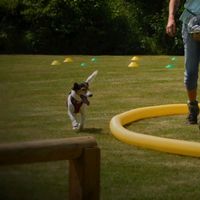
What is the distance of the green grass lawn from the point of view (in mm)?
2510

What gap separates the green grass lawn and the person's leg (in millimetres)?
214

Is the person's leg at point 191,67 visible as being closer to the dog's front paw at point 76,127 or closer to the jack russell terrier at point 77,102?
the jack russell terrier at point 77,102

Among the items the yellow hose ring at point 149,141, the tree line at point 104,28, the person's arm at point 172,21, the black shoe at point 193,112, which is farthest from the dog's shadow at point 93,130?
the tree line at point 104,28

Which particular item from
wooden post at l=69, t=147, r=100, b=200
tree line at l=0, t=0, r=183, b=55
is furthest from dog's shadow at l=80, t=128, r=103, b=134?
tree line at l=0, t=0, r=183, b=55

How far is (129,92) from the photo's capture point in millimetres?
9234

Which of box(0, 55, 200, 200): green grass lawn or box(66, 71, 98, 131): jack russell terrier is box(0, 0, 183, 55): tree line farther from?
box(66, 71, 98, 131): jack russell terrier

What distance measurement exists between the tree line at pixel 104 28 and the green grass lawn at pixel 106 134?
1173 cm

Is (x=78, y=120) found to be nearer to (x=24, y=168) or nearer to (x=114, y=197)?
(x=114, y=197)

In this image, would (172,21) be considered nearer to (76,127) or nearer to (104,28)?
(76,127)

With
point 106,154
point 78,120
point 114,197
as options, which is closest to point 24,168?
point 114,197

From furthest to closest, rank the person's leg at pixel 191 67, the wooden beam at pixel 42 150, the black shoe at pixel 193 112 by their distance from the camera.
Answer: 1. the black shoe at pixel 193 112
2. the person's leg at pixel 191 67
3. the wooden beam at pixel 42 150

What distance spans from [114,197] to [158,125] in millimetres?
2813

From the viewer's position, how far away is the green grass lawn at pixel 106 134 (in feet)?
8.23

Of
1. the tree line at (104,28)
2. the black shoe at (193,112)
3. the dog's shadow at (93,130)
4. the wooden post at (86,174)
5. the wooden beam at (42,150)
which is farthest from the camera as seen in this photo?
the tree line at (104,28)
